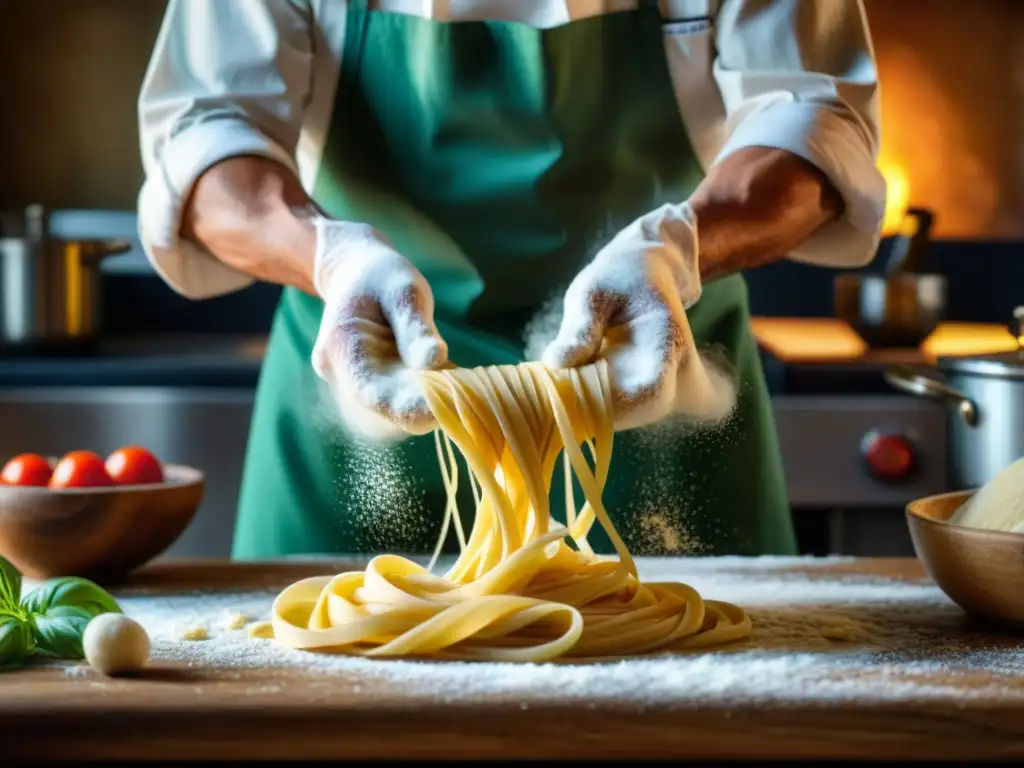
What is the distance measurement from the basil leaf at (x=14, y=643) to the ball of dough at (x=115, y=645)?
0.06 metres

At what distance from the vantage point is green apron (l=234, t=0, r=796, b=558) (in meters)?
1.73

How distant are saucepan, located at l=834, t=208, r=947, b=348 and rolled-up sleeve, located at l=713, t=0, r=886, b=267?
88cm

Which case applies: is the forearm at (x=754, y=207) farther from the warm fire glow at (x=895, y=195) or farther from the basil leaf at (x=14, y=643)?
the warm fire glow at (x=895, y=195)

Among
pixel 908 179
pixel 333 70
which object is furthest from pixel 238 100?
pixel 908 179

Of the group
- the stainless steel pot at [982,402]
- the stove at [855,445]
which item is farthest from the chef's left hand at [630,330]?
the stove at [855,445]

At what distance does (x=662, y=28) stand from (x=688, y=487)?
1.86 feet

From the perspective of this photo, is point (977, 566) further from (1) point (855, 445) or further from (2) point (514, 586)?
(1) point (855, 445)

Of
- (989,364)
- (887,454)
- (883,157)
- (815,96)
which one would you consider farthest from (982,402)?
(883,157)

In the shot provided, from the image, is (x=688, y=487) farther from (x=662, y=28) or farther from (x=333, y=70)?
(x=333, y=70)

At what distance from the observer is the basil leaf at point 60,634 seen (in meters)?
1.16

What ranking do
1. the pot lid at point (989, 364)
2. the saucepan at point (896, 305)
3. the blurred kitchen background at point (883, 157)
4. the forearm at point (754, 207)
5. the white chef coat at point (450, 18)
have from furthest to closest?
the blurred kitchen background at point (883, 157), the saucepan at point (896, 305), the pot lid at point (989, 364), the white chef coat at point (450, 18), the forearm at point (754, 207)

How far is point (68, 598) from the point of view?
47.8 inches

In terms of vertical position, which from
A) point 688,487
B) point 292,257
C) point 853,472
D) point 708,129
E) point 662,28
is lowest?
point 853,472

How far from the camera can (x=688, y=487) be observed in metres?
1.71
